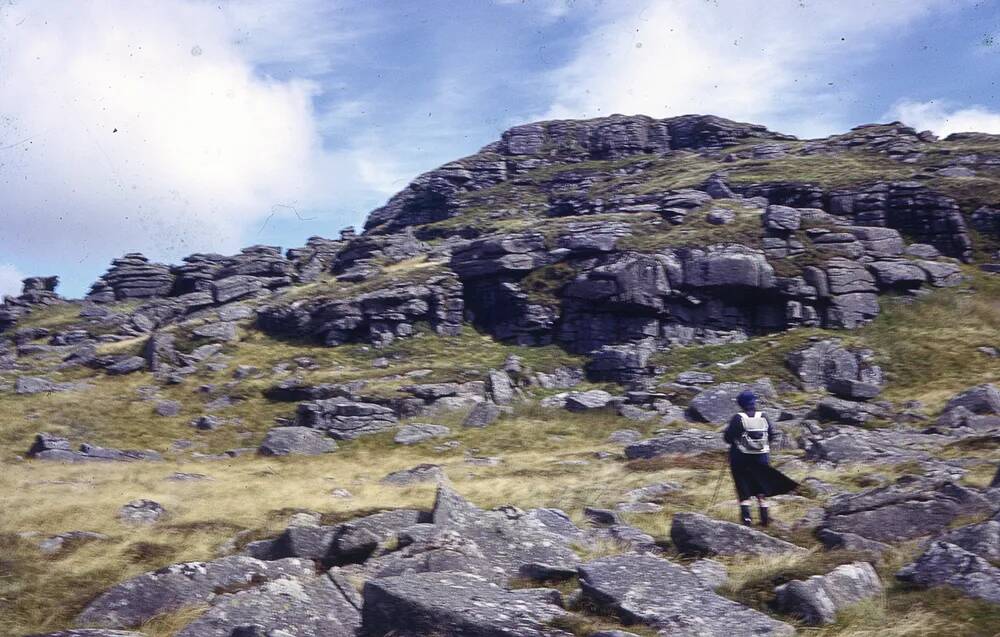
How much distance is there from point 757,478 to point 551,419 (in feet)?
88.1

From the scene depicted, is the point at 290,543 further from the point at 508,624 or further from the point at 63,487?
the point at 63,487

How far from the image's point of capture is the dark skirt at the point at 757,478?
1305 cm

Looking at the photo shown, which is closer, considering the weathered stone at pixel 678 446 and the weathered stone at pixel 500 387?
the weathered stone at pixel 678 446

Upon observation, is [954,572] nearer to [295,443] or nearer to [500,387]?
[295,443]

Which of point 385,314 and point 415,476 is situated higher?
point 385,314

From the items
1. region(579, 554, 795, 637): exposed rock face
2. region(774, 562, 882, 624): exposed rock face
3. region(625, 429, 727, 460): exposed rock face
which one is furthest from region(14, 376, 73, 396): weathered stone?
region(774, 562, 882, 624): exposed rock face

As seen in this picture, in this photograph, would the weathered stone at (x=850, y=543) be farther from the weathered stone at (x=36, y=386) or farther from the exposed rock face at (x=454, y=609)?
the weathered stone at (x=36, y=386)

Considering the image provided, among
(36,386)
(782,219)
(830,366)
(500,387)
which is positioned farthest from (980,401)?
(36,386)

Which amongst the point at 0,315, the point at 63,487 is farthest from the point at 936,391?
the point at 0,315

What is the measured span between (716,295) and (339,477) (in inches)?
1351

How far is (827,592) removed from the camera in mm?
7668

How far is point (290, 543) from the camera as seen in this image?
12.5 m

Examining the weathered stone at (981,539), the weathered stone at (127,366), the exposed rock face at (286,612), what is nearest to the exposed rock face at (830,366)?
the weathered stone at (981,539)

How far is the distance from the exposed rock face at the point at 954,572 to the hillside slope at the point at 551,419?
35 mm
